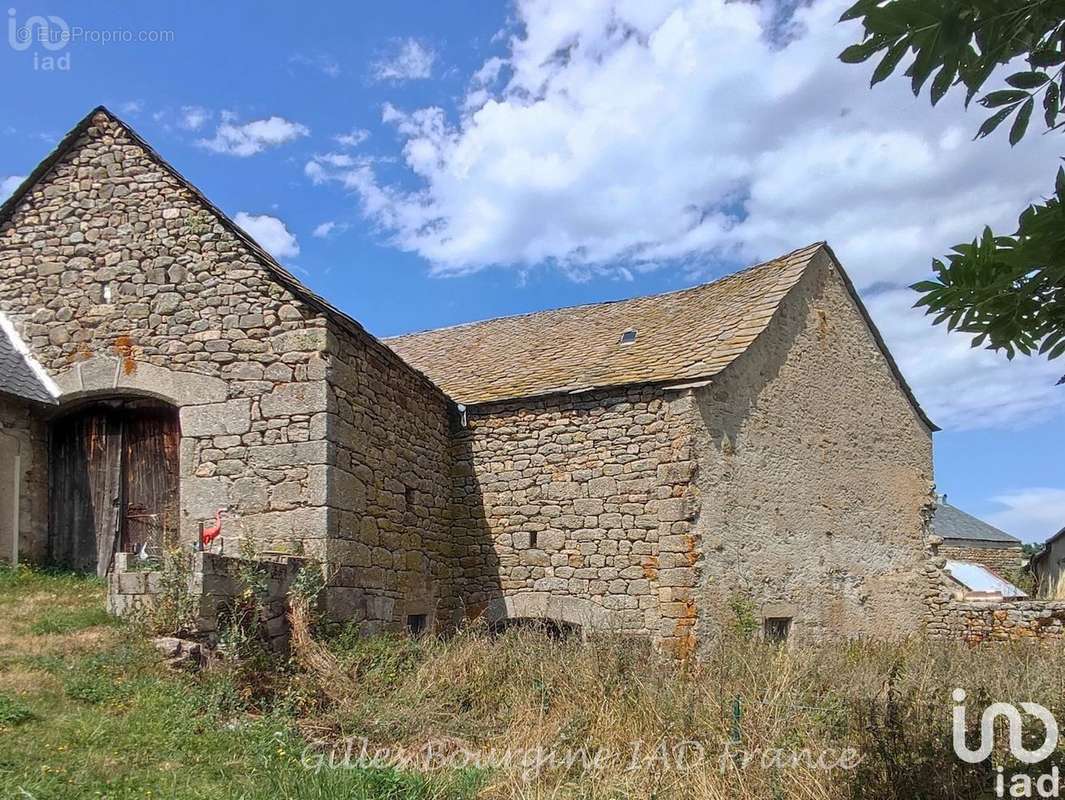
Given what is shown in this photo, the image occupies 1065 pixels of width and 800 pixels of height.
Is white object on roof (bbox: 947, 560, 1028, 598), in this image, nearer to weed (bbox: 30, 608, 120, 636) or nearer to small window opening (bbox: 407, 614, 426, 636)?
small window opening (bbox: 407, 614, 426, 636)

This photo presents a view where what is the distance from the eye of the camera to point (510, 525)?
449 inches

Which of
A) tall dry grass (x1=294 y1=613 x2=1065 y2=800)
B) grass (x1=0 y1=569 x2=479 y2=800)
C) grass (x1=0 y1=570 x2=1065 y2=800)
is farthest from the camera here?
tall dry grass (x1=294 y1=613 x2=1065 y2=800)

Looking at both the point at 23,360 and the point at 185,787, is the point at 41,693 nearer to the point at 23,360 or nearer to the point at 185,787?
the point at 185,787

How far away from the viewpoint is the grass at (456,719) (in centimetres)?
518

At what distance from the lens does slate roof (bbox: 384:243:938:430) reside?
11188mm

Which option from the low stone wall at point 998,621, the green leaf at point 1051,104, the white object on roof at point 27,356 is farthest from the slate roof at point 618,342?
the green leaf at point 1051,104

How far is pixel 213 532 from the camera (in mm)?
8523

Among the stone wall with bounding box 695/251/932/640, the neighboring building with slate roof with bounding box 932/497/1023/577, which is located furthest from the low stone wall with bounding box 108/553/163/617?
the neighboring building with slate roof with bounding box 932/497/1023/577

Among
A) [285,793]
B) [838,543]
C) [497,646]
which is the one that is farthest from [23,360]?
[838,543]

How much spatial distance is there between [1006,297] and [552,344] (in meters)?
11.0

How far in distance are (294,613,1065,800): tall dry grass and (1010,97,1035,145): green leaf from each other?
3879 mm

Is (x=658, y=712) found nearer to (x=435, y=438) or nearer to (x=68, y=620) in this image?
(x=68, y=620)

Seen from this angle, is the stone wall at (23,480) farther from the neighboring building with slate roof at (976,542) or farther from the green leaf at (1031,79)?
the neighboring building with slate roof at (976,542)

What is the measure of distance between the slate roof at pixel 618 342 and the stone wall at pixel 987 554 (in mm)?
13717
